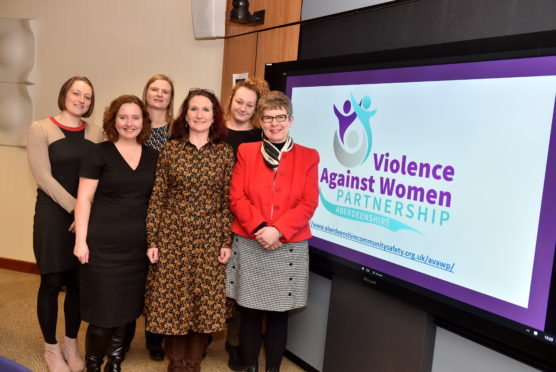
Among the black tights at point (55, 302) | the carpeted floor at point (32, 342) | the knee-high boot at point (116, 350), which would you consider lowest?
the carpeted floor at point (32, 342)

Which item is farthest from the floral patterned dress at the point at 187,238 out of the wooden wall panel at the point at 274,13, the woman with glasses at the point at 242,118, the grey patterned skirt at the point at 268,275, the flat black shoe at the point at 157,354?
the wooden wall panel at the point at 274,13

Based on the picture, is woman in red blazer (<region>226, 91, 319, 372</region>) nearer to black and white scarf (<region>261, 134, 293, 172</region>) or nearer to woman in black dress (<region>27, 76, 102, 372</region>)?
black and white scarf (<region>261, 134, 293, 172</region>)

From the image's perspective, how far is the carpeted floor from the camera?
2985mm

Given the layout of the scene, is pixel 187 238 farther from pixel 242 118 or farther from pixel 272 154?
pixel 242 118

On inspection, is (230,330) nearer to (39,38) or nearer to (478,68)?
(478,68)

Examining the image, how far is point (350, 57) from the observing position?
2.53 metres

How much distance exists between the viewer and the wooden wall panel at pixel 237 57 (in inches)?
151

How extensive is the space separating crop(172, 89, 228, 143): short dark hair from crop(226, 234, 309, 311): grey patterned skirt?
0.56 meters

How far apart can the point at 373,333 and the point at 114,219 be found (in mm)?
1412

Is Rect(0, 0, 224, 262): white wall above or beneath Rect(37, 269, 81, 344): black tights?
above

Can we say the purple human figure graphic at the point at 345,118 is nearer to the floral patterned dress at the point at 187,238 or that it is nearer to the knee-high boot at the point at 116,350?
the floral patterned dress at the point at 187,238

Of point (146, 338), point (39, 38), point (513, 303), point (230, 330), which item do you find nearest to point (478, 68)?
point (513, 303)

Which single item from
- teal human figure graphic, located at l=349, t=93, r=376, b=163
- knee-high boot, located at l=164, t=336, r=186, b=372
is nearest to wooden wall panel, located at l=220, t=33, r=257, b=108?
teal human figure graphic, located at l=349, t=93, r=376, b=163

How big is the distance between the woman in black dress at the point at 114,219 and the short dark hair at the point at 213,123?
0.19m
